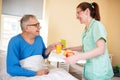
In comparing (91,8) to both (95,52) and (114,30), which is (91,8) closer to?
(95,52)

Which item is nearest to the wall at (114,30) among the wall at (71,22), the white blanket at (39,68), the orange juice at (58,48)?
the wall at (71,22)

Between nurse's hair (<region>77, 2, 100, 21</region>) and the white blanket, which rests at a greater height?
→ nurse's hair (<region>77, 2, 100, 21</region>)

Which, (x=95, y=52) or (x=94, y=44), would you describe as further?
(x=94, y=44)

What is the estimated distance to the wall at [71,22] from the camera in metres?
3.57

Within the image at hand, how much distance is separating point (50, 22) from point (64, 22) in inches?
10.3

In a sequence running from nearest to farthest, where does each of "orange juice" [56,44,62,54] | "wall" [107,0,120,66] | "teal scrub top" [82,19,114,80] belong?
"teal scrub top" [82,19,114,80], "orange juice" [56,44,62,54], "wall" [107,0,120,66]

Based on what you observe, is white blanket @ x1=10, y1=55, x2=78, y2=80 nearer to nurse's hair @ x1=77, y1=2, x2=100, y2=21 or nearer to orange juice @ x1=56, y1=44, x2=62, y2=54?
orange juice @ x1=56, y1=44, x2=62, y2=54

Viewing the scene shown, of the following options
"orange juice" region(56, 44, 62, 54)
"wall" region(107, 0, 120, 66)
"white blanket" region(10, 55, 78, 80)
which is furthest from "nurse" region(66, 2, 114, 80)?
"wall" region(107, 0, 120, 66)

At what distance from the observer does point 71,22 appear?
146 inches

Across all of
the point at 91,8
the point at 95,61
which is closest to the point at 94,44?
the point at 95,61

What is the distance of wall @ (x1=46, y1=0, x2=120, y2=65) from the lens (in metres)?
3.57

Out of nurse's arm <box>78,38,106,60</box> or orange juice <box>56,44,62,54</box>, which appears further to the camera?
orange juice <box>56,44,62,54</box>

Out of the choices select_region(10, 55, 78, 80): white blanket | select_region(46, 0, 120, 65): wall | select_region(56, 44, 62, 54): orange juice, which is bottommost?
select_region(10, 55, 78, 80): white blanket

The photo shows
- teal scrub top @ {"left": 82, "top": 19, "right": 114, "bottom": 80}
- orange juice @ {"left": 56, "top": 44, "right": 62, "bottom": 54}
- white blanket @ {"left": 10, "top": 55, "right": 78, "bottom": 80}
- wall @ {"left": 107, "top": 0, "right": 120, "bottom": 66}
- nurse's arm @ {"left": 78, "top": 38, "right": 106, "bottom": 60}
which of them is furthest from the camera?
wall @ {"left": 107, "top": 0, "right": 120, "bottom": 66}
